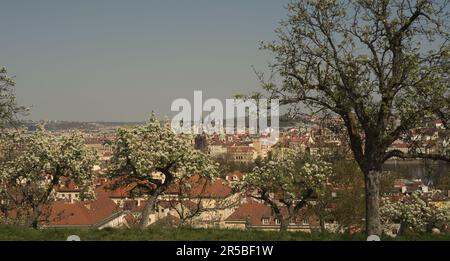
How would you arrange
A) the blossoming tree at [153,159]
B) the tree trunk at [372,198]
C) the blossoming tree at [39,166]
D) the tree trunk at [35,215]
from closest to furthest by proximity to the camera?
the tree trunk at [372,198]
the blossoming tree at [153,159]
the tree trunk at [35,215]
the blossoming tree at [39,166]

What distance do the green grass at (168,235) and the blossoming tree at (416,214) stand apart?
48.8 feet

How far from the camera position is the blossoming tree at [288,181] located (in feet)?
83.4

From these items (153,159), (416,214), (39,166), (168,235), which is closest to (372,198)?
(168,235)

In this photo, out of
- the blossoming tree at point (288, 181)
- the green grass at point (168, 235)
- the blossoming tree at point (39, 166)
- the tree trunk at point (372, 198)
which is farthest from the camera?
the blossoming tree at point (288, 181)

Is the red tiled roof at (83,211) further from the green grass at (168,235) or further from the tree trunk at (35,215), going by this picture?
the green grass at (168,235)

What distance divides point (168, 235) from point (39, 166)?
13.2 metres

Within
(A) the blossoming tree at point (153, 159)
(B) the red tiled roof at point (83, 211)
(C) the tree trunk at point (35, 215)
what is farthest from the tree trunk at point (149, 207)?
(B) the red tiled roof at point (83, 211)

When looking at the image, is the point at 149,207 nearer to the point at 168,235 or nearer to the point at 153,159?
the point at 153,159

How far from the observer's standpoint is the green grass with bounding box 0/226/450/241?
12.6 m
